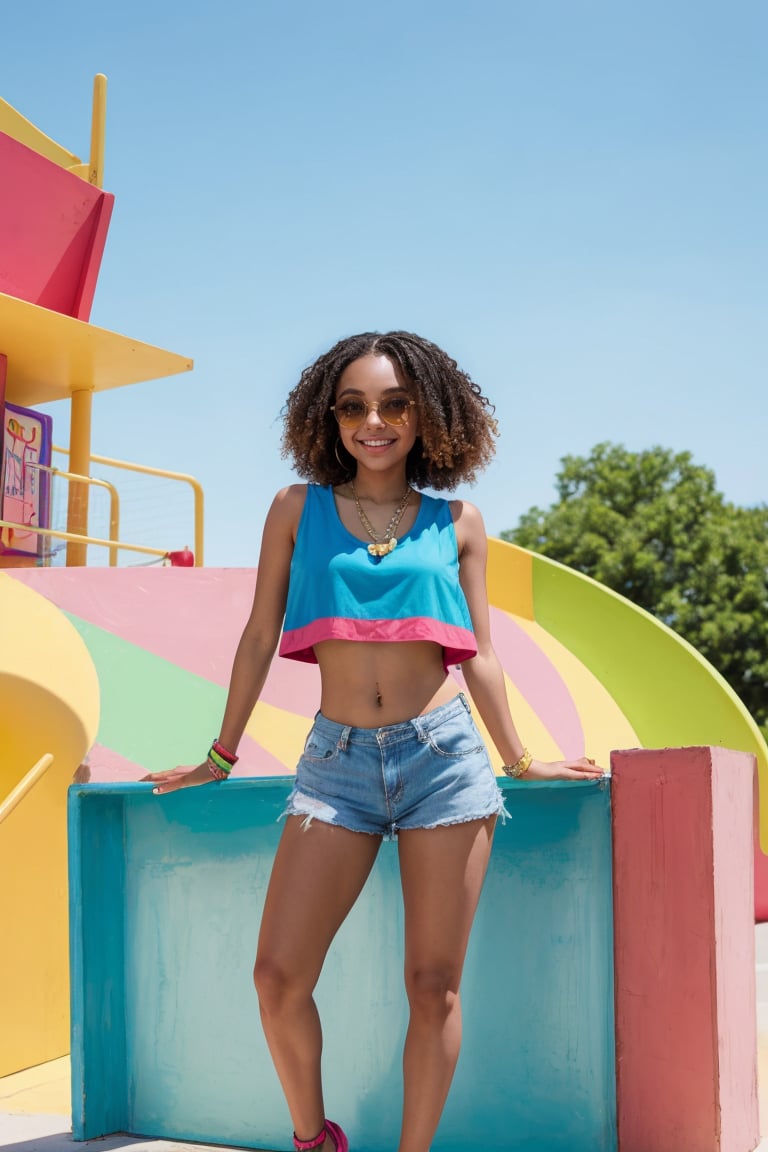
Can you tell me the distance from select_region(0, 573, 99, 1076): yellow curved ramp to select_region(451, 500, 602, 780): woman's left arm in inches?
83.7

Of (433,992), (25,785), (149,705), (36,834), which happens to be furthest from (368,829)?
(149,705)

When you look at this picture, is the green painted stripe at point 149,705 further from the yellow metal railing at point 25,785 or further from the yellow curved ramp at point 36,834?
the yellow metal railing at point 25,785

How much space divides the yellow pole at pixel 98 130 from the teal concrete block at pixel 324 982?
746 centimetres

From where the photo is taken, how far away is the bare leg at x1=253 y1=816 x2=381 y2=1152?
238cm

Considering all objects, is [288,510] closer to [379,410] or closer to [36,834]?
[379,410]

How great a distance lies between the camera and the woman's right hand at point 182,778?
8.95 feet

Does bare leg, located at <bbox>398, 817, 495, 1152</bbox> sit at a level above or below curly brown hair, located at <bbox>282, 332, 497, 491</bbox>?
below

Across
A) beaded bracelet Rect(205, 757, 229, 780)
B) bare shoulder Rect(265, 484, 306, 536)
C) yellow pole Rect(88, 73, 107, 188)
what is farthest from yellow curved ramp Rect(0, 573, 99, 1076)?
yellow pole Rect(88, 73, 107, 188)

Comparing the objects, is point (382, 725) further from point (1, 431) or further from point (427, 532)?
point (1, 431)

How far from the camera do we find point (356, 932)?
3107mm

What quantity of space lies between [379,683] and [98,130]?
8.54 m

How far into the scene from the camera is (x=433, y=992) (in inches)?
93.8

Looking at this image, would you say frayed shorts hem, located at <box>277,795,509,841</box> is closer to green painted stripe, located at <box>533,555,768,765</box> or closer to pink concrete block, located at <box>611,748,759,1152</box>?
pink concrete block, located at <box>611,748,759,1152</box>

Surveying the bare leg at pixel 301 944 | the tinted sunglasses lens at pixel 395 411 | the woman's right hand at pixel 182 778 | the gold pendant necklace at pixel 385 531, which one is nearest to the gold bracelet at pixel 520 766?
the bare leg at pixel 301 944
